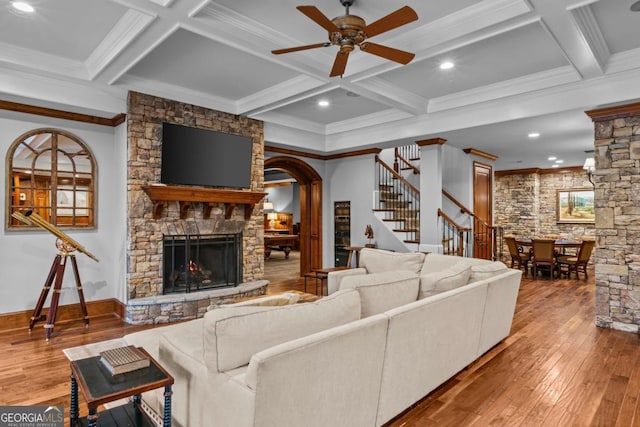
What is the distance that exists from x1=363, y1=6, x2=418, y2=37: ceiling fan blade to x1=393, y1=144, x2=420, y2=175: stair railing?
5.79 metres

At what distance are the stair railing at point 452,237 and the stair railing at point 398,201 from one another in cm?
57

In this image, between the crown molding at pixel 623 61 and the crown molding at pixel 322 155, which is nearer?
the crown molding at pixel 623 61

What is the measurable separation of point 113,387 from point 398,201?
21.9 ft

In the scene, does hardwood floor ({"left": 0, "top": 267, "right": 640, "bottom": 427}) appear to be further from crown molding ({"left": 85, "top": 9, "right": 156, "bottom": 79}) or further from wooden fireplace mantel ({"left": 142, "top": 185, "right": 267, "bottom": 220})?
crown molding ({"left": 85, "top": 9, "right": 156, "bottom": 79})

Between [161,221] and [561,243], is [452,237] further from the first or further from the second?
[161,221]

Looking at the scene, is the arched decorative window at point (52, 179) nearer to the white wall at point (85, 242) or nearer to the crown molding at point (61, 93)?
the white wall at point (85, 242)

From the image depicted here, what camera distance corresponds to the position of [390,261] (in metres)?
4.73

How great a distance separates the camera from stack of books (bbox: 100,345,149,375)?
177cm

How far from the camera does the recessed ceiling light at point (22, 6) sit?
2973 millimetres

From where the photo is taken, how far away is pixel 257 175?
588 centimetres

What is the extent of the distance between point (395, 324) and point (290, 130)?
4.87 metres

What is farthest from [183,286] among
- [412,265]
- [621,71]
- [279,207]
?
[279,207]

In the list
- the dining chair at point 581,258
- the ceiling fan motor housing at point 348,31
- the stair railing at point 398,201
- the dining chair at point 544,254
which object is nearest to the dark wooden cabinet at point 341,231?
the stair railing at point 398,201

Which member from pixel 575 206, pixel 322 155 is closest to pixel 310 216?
pixel 322 155
